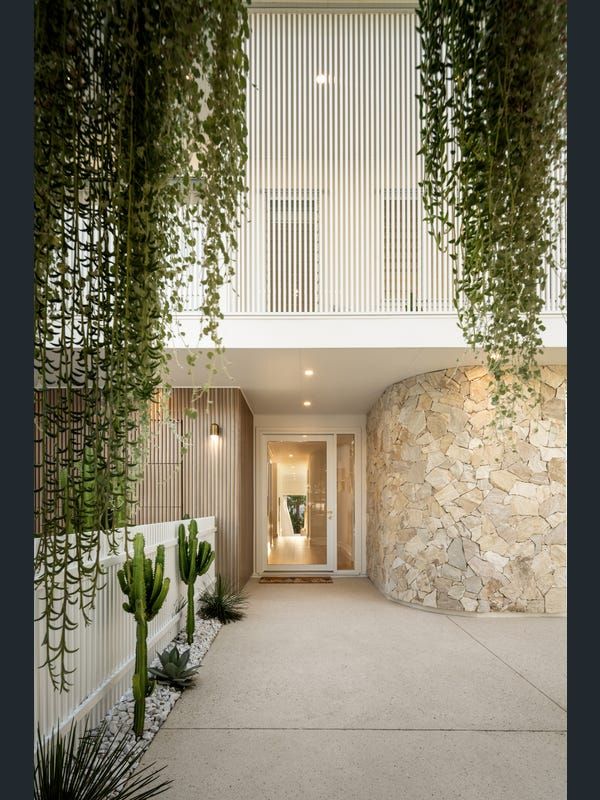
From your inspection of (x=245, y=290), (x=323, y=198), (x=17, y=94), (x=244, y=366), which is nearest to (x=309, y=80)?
(x=323, y=198)

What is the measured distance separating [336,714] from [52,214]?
10.1 ft

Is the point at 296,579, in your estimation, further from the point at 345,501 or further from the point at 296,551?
the point at 345,501

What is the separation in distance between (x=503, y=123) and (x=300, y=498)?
7610 millimetres

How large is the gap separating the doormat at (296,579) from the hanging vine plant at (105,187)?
6.65 m

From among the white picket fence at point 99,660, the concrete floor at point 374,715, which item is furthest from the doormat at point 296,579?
the white picket fence at point 99,660

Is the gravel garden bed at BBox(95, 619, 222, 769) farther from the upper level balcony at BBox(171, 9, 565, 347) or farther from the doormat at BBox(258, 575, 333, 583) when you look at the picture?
the doormat at BBox(258, 575, 333, 583)

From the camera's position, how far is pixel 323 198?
462 cm

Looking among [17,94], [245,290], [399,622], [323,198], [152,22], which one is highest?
[323,198]

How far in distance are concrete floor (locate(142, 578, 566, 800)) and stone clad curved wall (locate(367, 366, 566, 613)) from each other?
0.39m

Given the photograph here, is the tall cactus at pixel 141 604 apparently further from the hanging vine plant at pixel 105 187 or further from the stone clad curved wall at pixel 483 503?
the stone clad curved wall at pixel 483 503

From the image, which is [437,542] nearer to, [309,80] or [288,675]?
[288,675]

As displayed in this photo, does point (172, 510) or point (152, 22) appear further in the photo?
point (172, 510)

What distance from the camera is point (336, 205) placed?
15.1 feet

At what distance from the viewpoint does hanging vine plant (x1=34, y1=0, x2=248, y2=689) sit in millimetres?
1024
